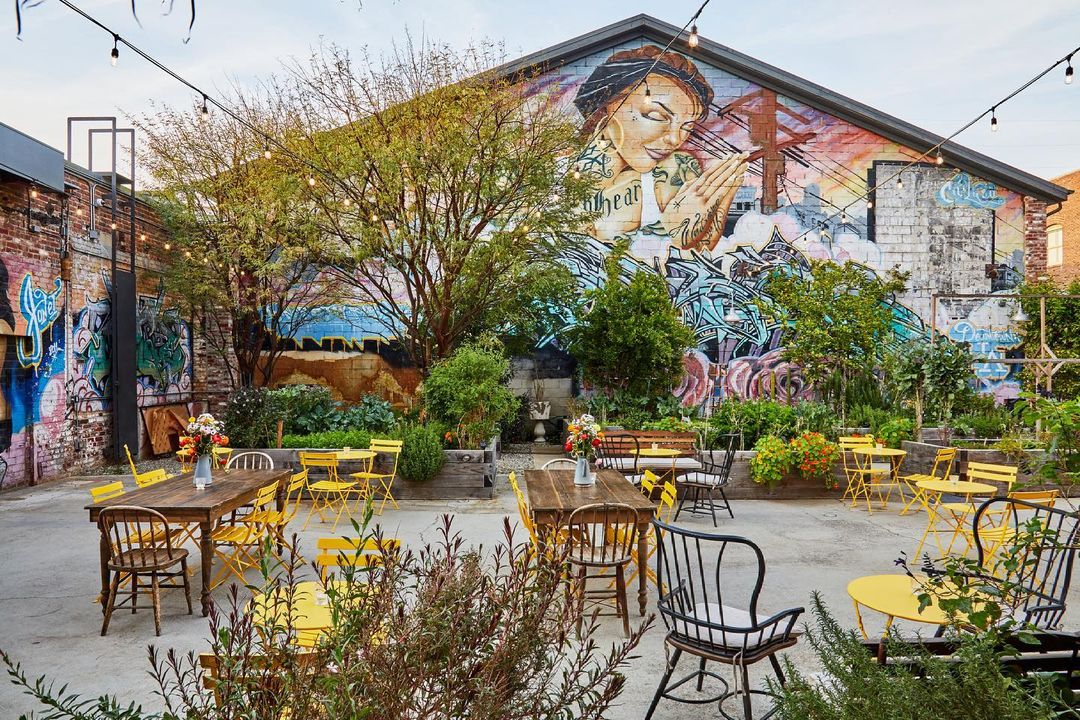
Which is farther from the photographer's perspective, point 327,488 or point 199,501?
point 327,488

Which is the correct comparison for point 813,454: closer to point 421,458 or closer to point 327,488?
point 421,458

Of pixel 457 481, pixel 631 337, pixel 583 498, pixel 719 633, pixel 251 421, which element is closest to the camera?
pixel 719 633

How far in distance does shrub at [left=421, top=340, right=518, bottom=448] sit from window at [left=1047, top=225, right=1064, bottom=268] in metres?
19.2

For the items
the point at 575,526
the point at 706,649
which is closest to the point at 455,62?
the point at 575,526

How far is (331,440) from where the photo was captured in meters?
9.40

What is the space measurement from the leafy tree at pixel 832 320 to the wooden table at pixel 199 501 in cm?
972

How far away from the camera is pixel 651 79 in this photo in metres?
14.6

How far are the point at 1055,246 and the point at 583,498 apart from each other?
22606mm

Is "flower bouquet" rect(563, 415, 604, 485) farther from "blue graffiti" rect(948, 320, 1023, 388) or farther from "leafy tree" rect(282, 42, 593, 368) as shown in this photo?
"blue graffiti" rect(948, 320, 1023, 388)

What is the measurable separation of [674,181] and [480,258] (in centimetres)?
543

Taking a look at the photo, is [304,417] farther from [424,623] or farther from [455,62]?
[424,623]

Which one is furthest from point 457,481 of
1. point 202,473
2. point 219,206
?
point 219,206

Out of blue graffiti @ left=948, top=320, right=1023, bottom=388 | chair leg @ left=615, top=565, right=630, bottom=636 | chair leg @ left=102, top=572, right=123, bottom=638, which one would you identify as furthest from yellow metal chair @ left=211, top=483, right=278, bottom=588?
blue graffiti @ left=948, top=320, right=1023, bottom=388

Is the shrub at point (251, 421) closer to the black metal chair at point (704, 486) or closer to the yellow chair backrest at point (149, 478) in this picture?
the yellow chair backrest at point (149, 478)
